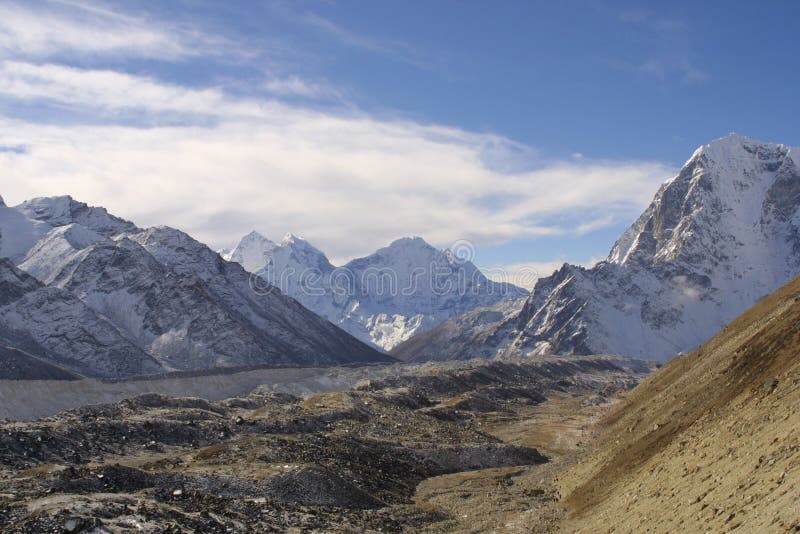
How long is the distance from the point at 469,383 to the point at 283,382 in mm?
42305

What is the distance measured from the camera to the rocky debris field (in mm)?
35656

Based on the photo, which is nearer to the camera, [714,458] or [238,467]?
[714,458]

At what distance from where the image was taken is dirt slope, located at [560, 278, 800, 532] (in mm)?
28172

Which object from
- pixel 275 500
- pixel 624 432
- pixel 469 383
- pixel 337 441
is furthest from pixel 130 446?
pixel 469 383

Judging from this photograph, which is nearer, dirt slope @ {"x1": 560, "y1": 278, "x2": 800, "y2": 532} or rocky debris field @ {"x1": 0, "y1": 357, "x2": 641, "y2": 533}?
dirt slope @ {"x1": 560, "y1": 278, "x2": 800, "y2": 532}

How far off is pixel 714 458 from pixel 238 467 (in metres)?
29.5

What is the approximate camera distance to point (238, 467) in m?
50.8

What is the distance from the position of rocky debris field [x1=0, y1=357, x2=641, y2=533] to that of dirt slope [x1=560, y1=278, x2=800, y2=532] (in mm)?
8447

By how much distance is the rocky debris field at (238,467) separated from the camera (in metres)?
35.7

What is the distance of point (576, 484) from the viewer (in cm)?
5088

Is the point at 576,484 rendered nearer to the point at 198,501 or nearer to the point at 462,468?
the point at 462,468

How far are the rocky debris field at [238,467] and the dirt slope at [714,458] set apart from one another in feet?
27.7

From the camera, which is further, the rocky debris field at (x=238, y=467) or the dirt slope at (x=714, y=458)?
the rocky debris field at (x=238, y=467)

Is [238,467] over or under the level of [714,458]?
under
